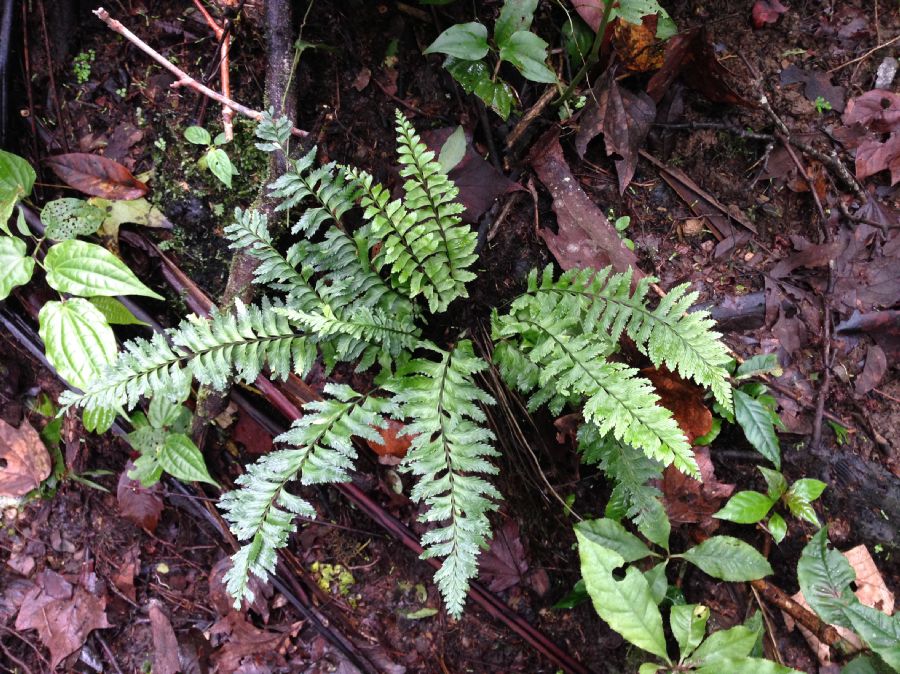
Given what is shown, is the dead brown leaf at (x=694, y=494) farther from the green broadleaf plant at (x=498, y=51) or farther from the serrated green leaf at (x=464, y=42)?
the serrated green leaf at (x=464, y=42)

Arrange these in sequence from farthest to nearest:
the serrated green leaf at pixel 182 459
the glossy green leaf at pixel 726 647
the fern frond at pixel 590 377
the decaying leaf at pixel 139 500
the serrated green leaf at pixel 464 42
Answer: the decaying leaf at pixel 139 500
the serrated green leaf at pixel 182 459
the serrated green leaf at pixel 464 42
the glossy green leaf at pixel 726 647
the fern frond at pixel 590 377

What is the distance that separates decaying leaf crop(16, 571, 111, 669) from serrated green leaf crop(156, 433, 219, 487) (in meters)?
1.03

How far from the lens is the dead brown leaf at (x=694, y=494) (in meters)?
3.02

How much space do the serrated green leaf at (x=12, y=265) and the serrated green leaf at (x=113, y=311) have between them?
0.99 feet

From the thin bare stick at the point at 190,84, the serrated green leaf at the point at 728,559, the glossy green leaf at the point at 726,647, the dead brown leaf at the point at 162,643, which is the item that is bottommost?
the dead brown leaf at the point at 162,643

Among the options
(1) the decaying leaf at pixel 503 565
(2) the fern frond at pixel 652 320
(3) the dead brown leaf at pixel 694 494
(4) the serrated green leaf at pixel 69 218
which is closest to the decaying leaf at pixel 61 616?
(4) the serrated green leaf at pixel 69 218

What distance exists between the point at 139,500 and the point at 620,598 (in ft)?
8.31

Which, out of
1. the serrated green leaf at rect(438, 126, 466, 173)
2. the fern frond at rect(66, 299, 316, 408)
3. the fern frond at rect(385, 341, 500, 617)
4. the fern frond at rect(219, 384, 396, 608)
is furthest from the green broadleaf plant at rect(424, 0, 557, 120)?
the fern frond at rect(219, 384, 396, 608)

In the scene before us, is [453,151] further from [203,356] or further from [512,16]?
[203,356]

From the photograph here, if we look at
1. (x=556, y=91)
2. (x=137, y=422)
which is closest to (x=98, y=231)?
(x=137, y=422)

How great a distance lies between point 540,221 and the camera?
3203 mm

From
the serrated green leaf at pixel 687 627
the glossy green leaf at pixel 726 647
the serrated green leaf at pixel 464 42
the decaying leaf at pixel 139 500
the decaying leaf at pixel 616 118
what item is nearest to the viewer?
the glossy green leaf at pixel 726 647

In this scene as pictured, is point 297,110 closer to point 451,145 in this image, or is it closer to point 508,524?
point 451,145

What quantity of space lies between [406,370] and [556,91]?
1.62 metres
